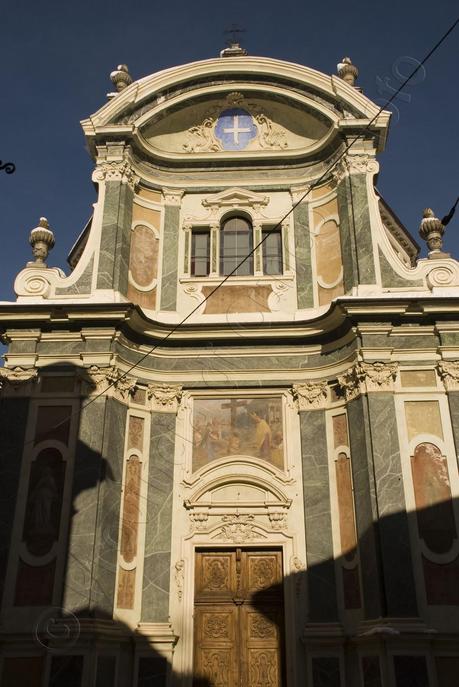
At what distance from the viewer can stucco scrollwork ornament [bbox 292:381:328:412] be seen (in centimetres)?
1316

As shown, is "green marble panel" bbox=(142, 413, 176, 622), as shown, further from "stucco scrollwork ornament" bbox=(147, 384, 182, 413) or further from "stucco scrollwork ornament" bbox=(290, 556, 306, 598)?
"stucco scrollwork ornament" bbox=(290, 556, 306, 598)

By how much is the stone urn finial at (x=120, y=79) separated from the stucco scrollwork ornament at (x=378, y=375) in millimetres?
8243

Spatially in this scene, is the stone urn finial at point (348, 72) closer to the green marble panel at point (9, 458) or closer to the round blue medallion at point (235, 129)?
the round blue medallion at point (235, 129)

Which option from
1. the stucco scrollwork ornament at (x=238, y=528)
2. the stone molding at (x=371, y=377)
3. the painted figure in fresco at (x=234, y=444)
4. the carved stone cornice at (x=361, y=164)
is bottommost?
the stucco scrollwork ornament at (x=238, y=528)

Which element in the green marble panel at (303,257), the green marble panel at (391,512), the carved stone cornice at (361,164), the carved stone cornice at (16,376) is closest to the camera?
the green marble panel at (391,512)

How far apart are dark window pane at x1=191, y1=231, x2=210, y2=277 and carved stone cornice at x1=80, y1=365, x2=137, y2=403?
10.0 ft

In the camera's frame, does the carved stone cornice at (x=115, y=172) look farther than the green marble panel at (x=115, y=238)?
Yes

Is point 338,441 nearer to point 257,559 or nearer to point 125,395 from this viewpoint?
point 257,559

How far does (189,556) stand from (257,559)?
1.12 m

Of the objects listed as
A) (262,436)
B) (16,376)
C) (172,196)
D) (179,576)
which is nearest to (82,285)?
(16,376)

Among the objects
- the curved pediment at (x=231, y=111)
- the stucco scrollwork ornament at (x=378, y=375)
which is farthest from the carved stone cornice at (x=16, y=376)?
the stucco scrollwork ornament at (x=378, y=375)

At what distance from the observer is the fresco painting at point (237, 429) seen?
511 inches

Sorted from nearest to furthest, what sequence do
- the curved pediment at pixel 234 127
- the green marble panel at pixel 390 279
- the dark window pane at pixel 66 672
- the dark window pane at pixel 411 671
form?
1. the dark window pane at pixel 411 671
2. the dark window pane at pixel 66 672
3. the green marble panel at pixel 390 279
4. the curved pediment at pixel 234 127

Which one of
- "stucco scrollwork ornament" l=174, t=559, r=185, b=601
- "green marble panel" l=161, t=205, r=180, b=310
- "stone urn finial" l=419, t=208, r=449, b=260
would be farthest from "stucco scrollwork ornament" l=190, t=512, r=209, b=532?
"stone urn finial" l=419, t=208, r=449, b=260
